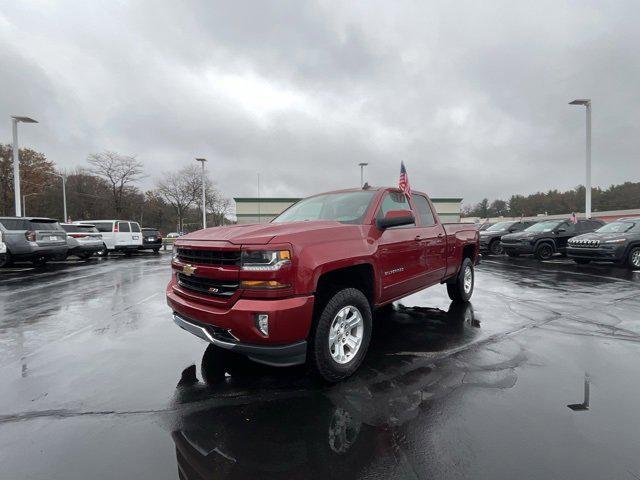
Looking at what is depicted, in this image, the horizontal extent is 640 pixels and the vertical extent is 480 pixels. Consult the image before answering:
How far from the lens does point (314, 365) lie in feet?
10.6

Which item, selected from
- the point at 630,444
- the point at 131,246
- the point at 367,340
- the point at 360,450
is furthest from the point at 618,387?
the point at 131,246

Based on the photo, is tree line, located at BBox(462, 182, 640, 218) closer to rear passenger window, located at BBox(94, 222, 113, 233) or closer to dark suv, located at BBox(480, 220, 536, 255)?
dark suv, located at BBox(480, 220, 536, 255)

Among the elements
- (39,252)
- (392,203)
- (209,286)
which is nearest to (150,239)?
(39,252)

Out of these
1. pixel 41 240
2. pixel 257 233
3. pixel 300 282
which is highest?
pixel 257 233

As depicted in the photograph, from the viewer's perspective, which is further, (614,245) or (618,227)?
(618,227)

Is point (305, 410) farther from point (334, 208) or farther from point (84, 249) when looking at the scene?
point (84, 249)

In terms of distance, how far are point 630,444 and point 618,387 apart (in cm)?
98

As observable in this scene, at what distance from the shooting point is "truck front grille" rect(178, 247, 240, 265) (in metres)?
3.09

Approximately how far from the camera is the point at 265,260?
297 centimetres

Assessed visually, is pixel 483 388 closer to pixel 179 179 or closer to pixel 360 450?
pixel 360 450

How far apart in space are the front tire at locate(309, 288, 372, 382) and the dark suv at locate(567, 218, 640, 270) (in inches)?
440

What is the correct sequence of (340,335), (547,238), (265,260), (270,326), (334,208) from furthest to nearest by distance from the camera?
(547,238) < (334,208) < (340,335) < (265,260) < (270,326)

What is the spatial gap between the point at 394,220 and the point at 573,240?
1160 centimetres

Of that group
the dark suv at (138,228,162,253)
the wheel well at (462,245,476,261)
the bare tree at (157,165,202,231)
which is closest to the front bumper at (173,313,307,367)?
the wheel well at (462,245,476,261)
